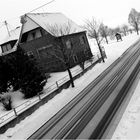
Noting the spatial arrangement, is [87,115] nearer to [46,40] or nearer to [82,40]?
[46,40]

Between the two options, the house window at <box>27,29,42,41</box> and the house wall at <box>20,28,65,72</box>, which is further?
the house window at <box>27,29,42,41</box>

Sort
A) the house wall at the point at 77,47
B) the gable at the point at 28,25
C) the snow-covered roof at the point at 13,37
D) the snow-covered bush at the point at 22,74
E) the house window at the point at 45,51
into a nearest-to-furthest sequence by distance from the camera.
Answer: the snow-covered bush at the point at 22,74 → the house window at the point at 45,51 → the gable at the point at 28,25 → the house wall at the point at 77,47 → the snow-covered roof at the point at 13,37

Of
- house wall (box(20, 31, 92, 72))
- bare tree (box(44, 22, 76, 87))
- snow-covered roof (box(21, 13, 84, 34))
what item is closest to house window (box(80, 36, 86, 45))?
house wall (box(20, 31, 92, 72))

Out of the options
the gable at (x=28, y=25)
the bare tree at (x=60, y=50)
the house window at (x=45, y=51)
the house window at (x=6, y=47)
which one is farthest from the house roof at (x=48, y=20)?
the house window at (x=6, y=47)

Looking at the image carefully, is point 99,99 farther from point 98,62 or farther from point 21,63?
point 98,62

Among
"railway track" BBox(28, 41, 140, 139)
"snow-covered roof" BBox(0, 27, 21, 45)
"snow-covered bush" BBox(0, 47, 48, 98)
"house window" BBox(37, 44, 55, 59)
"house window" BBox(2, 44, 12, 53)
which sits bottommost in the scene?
"railway track" BBox(28, 41, 140, 139)

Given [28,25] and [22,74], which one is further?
[28,25]

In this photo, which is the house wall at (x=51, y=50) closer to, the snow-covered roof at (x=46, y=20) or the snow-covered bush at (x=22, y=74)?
the snow-covered roof at (x=46, y=20)

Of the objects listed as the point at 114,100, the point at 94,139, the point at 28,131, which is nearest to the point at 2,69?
the point at 28,131

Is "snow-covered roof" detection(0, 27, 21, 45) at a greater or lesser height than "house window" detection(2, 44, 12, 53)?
greater

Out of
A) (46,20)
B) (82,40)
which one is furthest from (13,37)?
(82,40)

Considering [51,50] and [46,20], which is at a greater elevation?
[46,20]

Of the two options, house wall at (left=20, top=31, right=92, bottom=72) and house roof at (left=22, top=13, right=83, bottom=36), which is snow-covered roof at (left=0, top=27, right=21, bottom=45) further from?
house roof at (left=22, top=13, right=83, bottom=36)

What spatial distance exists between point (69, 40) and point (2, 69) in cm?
1390
